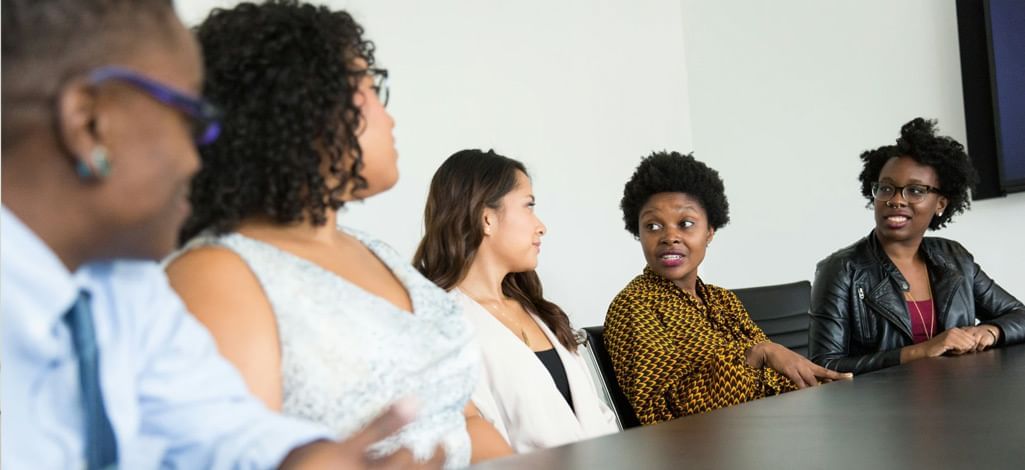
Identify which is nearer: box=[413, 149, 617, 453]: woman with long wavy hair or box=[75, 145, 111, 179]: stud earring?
box=[75, 145, 111, 179]: stud earring

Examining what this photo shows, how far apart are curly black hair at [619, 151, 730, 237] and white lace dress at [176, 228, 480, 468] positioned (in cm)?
169

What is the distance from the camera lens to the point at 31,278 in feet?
2.07

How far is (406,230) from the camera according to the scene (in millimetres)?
3902

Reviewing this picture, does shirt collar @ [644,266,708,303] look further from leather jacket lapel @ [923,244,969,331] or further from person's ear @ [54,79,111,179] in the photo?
person's ear @ [54,79,111,179]

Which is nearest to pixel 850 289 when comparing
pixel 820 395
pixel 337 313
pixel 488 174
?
pixel 488 174

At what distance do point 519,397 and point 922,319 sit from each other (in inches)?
53.1

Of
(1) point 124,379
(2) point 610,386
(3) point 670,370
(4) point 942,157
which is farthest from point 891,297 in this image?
(1) point 124,379

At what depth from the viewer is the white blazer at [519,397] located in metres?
2.06

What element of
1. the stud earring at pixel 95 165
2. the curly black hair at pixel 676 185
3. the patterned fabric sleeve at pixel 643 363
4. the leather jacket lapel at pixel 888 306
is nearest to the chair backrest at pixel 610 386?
the patterned fabric sleeve at pixel 643 363

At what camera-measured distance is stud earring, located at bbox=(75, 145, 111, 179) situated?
585 millimetres

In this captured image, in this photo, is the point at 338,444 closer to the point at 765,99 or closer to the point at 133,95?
the point at 133,95

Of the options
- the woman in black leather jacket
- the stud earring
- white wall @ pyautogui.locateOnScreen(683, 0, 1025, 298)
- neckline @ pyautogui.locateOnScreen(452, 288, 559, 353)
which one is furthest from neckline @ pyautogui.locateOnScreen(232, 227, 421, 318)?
white wall @ pyautogui.locateOnScreen(683, 0, 1025, 298)

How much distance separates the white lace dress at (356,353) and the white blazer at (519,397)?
78 centimetres

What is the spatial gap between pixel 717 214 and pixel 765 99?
231 cm
